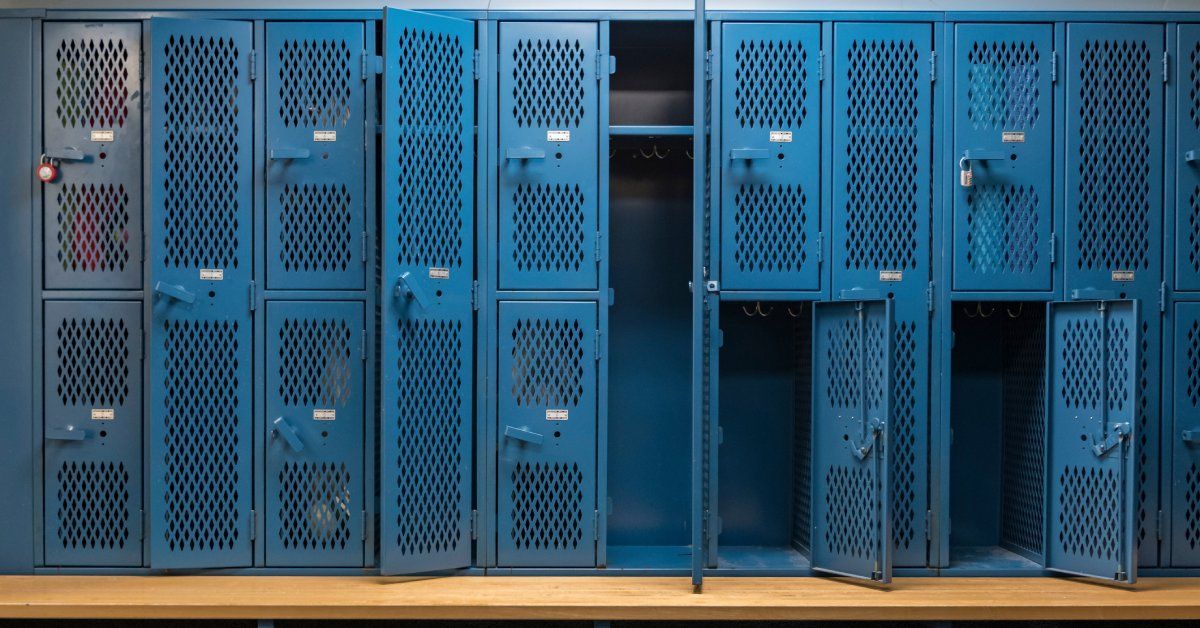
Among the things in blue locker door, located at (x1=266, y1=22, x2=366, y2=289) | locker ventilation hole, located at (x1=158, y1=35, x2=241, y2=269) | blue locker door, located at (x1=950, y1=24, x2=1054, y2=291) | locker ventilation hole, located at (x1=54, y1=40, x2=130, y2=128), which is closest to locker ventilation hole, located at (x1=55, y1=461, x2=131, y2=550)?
locker ventilation hole, located at (x1=158, y1=35, x2=241, y2=269)

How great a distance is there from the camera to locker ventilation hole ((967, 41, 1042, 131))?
10.5 feet

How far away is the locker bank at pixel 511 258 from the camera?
10.2 ft

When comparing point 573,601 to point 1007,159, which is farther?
point 1007,159

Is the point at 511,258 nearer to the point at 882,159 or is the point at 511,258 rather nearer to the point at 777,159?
the point at 777,159

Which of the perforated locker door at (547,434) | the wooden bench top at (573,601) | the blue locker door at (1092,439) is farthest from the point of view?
the perforated locker door at (547,434)

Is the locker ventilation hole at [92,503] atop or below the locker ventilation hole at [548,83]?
below

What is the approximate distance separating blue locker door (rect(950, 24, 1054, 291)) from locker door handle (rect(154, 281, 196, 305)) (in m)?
3.02

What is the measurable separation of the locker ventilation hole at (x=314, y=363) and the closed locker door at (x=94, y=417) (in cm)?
59

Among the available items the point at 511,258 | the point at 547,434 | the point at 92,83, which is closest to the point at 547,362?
the point at 547,434

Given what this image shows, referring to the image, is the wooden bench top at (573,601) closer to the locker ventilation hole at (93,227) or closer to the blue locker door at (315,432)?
the blue locker door at (315,432)

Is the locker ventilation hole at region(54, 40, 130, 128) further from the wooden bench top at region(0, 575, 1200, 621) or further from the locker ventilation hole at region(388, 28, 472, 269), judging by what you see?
the wooden bench top at region(0, 575, 1200, 621)

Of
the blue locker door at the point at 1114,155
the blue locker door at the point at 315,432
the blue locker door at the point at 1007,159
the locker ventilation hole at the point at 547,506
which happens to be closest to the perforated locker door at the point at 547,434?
the locker ventilation hole at the point at 547,506

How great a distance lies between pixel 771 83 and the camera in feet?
10.5

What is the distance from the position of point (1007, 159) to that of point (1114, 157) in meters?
0.44
